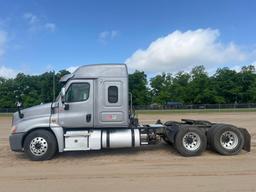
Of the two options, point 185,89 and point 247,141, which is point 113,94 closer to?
point 247,141

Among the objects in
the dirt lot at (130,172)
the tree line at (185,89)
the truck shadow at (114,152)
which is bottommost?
the dirt lot at (130,172)

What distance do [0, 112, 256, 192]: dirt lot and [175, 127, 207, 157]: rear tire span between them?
266mm

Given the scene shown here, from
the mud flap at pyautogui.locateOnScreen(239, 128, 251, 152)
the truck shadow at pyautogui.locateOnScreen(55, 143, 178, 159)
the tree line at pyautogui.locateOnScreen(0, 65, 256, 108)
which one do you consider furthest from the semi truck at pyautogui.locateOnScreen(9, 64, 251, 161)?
the tree line at pyautogui.locateOnScreen(0, 65, 256, 108)

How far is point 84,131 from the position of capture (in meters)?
11.3

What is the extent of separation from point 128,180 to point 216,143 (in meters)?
4.37

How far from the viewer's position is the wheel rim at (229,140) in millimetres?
11484

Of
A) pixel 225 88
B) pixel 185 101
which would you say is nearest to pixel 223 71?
pixel 225 88

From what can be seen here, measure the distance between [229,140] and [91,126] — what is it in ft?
14.8

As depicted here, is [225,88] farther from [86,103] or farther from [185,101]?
[86,103]

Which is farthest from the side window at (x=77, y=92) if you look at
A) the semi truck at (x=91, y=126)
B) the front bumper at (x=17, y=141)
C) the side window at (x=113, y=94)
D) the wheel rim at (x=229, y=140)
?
the wheel rim at (x=229, y=140)

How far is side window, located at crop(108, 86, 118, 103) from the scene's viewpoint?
37.2 feet

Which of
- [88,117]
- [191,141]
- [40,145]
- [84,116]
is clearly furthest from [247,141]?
[40,145]

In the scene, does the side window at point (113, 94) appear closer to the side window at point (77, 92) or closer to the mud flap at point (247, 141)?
the side window at point (77, 92)

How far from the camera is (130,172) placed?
8.95 metres
